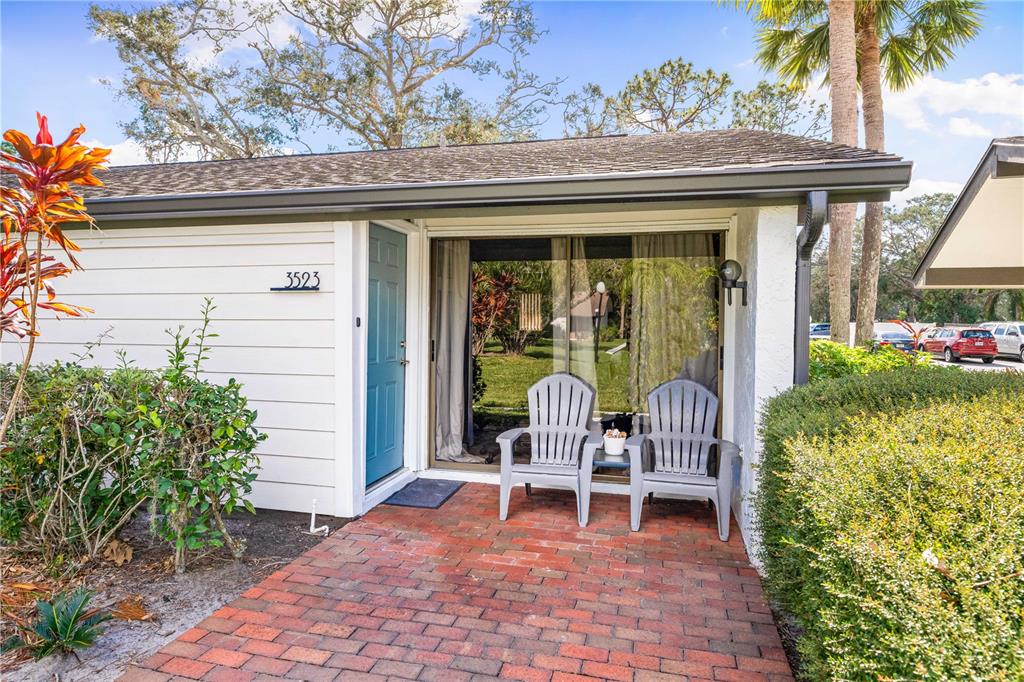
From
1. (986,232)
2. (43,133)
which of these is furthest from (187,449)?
(986,232)

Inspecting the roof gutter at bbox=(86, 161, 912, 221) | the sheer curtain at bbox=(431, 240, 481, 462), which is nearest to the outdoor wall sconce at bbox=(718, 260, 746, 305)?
the roof gutter at bbox=(86, 161, 912, 221)

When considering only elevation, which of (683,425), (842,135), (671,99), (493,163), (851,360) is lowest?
(683,425)

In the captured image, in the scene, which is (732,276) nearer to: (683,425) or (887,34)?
(683,425)

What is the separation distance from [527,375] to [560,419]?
0.81 metres

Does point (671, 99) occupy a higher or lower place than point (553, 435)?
higher

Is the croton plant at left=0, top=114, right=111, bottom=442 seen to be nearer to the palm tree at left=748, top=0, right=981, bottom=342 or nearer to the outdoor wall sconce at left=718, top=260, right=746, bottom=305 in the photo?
the outdoor wall sconce at left=718, top=260, right=746, bottom=305

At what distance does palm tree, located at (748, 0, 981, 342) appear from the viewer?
30.3 feet

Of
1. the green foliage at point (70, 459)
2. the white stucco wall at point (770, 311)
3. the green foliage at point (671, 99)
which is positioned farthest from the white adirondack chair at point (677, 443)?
the green foliage at point (671, 99)

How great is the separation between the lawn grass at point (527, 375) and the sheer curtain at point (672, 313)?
0.35 feet

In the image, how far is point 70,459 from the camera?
10.3 feet

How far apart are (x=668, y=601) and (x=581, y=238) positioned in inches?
116

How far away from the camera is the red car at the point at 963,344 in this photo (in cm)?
1867

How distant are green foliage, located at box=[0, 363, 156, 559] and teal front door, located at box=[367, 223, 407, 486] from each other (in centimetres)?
157

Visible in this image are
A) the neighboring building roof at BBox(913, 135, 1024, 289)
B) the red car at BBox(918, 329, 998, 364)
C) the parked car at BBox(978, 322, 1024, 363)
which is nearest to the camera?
the neighboring building roof at BBox(913, 135, 1024, 289)
